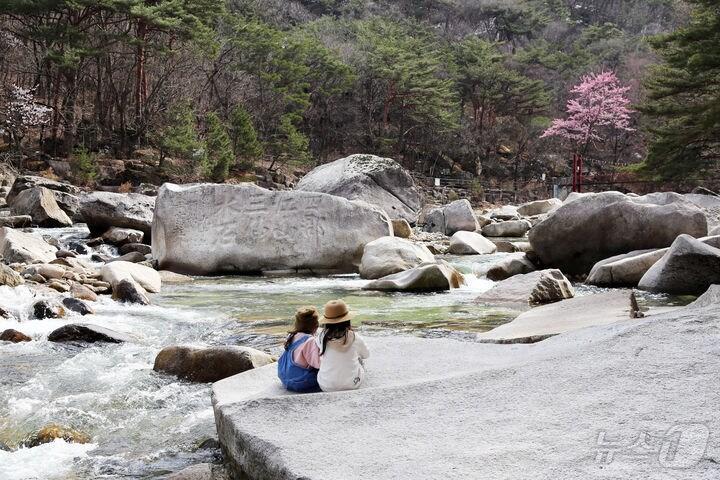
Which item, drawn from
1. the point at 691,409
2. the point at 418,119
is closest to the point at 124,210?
the point at 691,409

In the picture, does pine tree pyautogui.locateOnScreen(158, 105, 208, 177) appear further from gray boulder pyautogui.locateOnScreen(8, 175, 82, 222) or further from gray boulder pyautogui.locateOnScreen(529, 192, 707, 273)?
gray boulder pyautogui.locateOnScreen(529, 192, 707, 273)

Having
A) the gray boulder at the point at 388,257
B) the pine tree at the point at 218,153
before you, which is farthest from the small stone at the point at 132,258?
the pine tree at the point at 218,153

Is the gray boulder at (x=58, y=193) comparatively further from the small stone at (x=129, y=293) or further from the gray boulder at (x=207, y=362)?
the gray boulder at (x=207, y=362)

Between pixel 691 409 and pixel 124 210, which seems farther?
pixel 124 210

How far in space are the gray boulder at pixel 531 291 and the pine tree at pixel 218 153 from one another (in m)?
17.3

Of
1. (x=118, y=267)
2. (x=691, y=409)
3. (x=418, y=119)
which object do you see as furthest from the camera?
(x=418, y=119)

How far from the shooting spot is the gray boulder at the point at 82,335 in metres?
6.60

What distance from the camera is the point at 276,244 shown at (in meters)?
12.2

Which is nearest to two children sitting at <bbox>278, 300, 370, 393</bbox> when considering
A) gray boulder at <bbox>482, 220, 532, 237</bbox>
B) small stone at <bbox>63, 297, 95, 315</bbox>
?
small stone at <bbox>63, 297, 95, 315</bbox>

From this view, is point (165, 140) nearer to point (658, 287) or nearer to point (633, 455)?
point (658, 287)

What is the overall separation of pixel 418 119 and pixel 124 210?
25.1m

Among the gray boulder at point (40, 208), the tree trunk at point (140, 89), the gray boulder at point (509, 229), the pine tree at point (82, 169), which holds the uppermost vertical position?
the tree trunk at point (140, 89)

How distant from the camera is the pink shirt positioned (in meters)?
3.98

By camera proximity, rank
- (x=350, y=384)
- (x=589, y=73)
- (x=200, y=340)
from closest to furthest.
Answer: (x=350, y=384), (x=200, y=340), (x=589, y=73)
